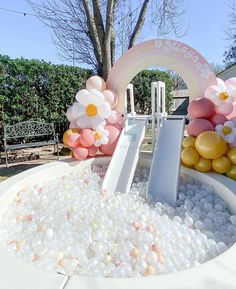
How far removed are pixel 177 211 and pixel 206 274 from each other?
55.5 inches

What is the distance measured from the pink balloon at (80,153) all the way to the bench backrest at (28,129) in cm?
231

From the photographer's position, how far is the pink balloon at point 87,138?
3.98 m

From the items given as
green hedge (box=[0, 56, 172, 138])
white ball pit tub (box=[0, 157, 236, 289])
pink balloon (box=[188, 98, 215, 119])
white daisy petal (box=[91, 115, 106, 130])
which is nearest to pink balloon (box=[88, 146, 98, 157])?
white daisy petal (box=[91, 115, 106, 130])

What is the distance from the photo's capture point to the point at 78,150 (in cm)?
400

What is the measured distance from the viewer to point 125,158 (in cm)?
391

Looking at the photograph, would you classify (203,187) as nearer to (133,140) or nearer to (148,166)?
(148,166)

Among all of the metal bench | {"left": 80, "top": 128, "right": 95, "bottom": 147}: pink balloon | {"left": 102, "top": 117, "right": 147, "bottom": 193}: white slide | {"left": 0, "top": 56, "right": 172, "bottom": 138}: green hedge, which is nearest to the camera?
{"left": 102, "top": 117, "right": 147, "bottom": 193}: white slide

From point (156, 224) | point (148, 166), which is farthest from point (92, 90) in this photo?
point (156, 224)

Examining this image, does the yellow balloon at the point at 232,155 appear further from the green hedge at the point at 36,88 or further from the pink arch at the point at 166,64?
the green hedge at the point at 36,88

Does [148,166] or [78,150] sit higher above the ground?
[78,150]

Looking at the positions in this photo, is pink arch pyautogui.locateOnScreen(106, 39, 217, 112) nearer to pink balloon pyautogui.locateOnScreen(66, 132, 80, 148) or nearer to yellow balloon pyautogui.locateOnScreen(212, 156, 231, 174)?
pink balloon pyautogui.locateOnScreen(66, 132, 80, 148)

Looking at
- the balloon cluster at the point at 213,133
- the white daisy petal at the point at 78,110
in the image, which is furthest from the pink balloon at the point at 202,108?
the white daisy petal at the point at 78,110

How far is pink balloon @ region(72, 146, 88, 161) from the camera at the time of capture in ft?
→ 13.1

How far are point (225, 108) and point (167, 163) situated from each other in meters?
1.09
